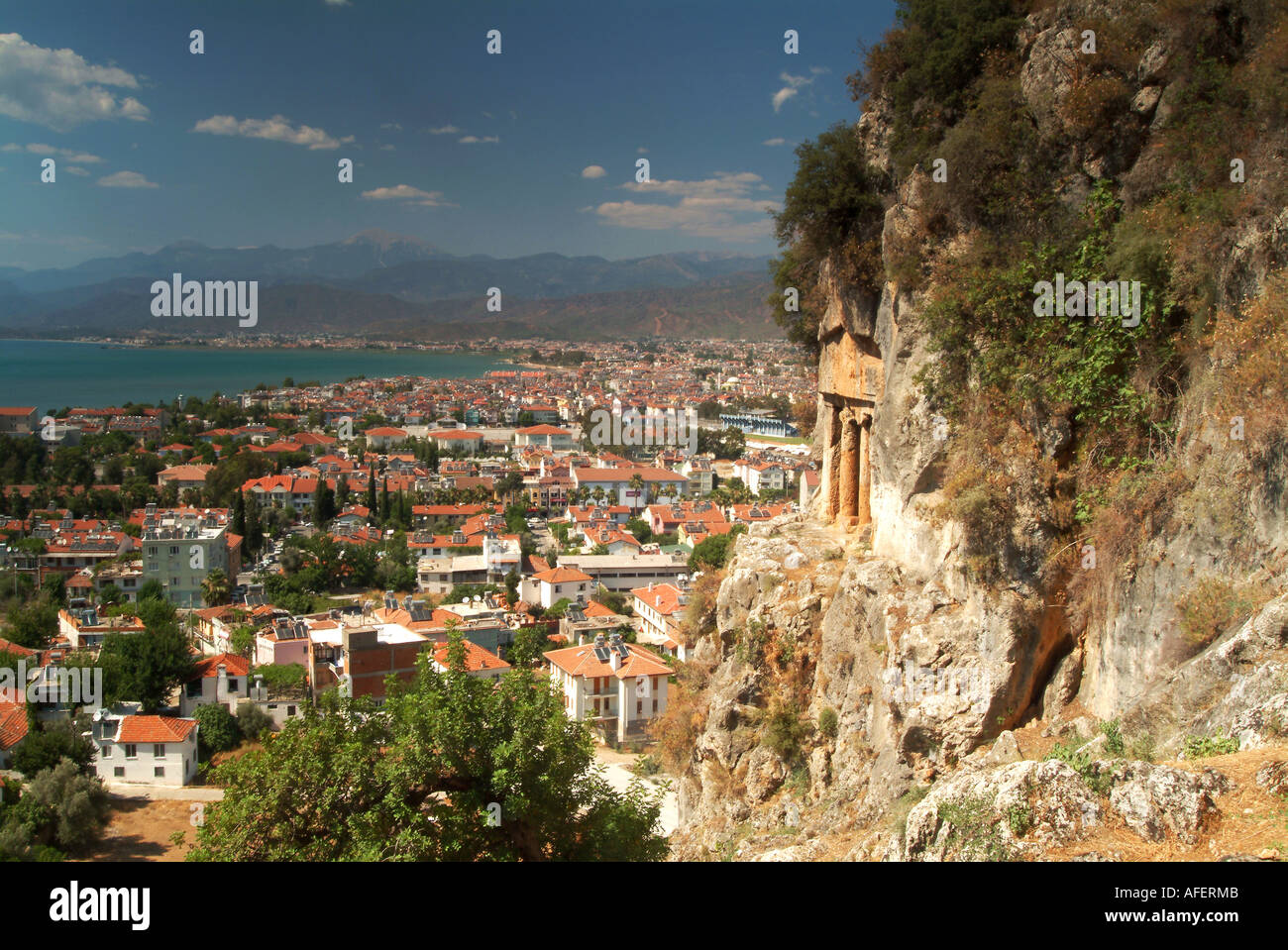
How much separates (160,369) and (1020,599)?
167668mm

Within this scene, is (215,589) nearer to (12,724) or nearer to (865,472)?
(12,724)

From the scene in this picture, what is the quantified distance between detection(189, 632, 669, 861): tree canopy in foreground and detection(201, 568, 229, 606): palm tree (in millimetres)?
29074

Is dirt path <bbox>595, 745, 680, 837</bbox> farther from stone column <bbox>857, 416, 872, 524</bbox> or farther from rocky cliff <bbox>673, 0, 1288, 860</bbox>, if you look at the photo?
stone column <bbox>857, 416, 872, 524</bbox>

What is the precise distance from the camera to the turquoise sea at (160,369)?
10969 cm

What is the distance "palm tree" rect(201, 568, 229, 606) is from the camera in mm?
33500

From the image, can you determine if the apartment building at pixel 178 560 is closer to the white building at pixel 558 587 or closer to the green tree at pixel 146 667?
the green tree at pixel 146 667

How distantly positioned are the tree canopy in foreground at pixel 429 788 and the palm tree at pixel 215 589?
29.1 meters

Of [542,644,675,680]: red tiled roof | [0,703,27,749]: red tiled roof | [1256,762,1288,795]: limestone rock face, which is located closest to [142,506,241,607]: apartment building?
[0,703,27,749]: red tiled roof

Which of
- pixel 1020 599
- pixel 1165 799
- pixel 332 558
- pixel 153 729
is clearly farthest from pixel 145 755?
pixel 1165 799

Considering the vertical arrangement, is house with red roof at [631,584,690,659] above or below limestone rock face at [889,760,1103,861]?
below

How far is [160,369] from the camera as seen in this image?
15138 centimetres
